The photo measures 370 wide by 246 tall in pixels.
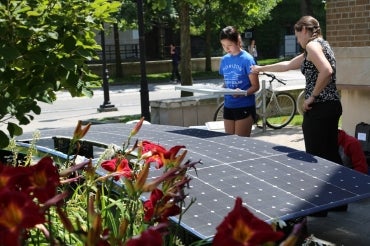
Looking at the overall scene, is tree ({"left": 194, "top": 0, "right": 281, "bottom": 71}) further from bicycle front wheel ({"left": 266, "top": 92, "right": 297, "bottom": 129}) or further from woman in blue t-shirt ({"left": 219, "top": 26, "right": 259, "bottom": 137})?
woman in blue t-shirt ({"left": 219, "top": 26, "right": 259, "bottom": 137})

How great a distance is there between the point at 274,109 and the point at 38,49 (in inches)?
401

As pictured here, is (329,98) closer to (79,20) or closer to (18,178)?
(79,20)

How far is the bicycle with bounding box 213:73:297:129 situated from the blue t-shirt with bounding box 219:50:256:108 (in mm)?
4956

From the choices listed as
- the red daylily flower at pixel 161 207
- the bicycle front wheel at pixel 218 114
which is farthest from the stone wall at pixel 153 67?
the red daylily flower at pixel 161 207

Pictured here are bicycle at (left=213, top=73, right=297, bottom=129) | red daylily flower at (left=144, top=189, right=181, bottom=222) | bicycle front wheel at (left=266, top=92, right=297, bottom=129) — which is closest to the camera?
red daylily flower at (left=144, top=189, right=181, bottom=222)

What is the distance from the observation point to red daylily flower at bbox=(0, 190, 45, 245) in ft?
4.82

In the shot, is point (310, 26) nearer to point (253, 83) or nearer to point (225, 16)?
point (253, 83)

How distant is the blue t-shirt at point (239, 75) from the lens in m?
6.54

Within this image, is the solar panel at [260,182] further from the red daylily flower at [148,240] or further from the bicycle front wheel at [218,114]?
the bicycle front wheel at [218,114]

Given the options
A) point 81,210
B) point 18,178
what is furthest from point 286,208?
point 18,178

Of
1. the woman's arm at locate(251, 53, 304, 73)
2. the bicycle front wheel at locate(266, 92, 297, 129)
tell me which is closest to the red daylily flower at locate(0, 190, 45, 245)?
the woman's arm at locate(251, 53, 304, 73)

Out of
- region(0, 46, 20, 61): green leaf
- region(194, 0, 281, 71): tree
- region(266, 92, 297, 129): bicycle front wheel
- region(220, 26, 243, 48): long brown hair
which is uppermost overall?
region(194, 0, 281, 71): tree

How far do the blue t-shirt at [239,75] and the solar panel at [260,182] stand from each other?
73.3 inches

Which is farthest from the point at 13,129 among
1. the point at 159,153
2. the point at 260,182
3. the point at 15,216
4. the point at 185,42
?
the point at 185,42
